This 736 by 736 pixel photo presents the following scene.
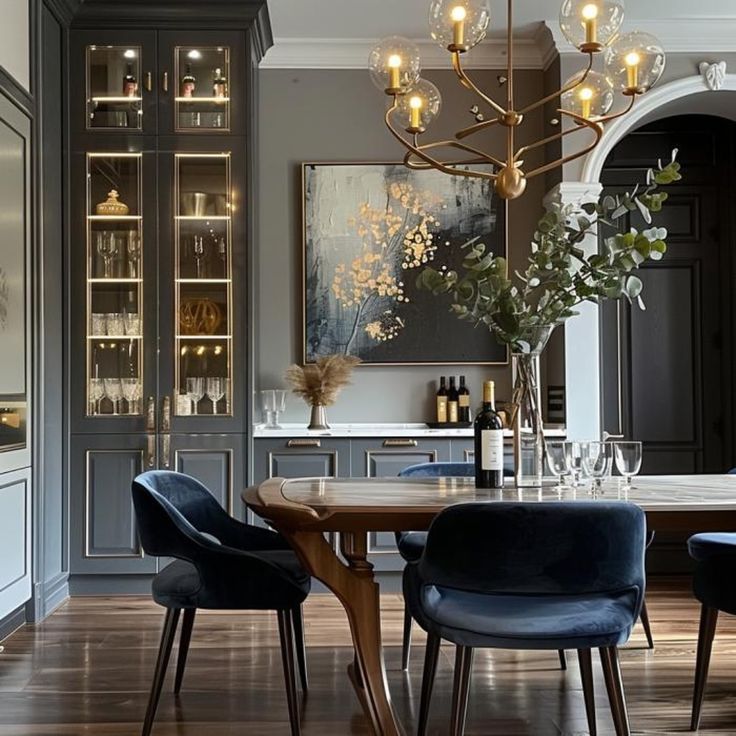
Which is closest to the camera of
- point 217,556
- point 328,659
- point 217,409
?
point 217,556

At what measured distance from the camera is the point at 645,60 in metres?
2.89

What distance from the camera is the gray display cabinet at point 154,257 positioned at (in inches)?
186

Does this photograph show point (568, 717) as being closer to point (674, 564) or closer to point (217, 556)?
point (217, 556)

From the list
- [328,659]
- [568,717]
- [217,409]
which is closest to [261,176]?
[217,409]

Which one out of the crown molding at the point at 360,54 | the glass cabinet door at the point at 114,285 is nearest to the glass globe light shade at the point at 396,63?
the glass cabinet door at the point at 114,285

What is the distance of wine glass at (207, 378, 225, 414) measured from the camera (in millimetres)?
4773

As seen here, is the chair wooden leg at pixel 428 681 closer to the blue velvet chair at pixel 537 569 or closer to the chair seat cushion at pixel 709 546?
the blue velvet chair at pixel 537 569

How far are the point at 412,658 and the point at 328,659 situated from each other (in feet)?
1.06

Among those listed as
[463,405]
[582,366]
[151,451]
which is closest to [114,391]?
[151,451]

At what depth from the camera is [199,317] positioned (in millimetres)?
4805

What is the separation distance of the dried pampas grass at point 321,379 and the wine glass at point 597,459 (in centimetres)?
254

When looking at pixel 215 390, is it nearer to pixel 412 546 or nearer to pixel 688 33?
pixel 412 546

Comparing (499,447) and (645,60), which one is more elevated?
(645,60)

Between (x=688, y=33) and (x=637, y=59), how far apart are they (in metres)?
2.53
